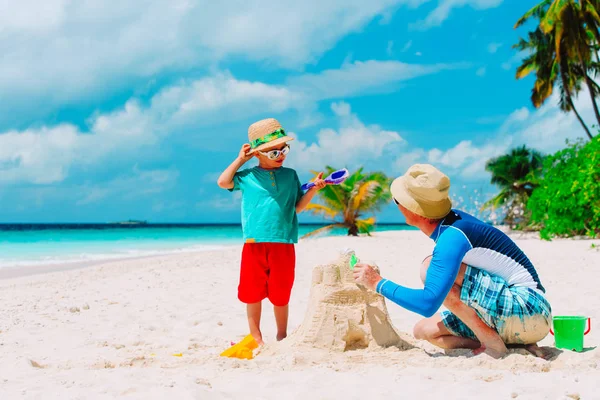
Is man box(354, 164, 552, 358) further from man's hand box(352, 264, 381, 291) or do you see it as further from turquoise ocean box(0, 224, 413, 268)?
turquoise ocean box(0, 224, 413, 268)

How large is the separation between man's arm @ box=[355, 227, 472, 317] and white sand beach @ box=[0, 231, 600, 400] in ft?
1.28

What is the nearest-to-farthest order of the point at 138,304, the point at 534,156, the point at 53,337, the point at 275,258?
the point at 275,258 → the point at 53,337 → the point at 138,304 → the point at 534,156

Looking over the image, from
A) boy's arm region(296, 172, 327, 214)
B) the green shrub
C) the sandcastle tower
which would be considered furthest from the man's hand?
the green shrub

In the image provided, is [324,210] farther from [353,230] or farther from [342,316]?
[342,316]

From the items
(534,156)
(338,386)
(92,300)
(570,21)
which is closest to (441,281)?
(338,386)

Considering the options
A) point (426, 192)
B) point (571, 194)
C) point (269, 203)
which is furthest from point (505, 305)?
point (571, 194)

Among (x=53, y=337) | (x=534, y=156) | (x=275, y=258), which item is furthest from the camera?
(x=534, y=156)

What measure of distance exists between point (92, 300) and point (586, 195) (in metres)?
11.9

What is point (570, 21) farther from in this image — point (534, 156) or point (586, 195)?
point (586, 195)

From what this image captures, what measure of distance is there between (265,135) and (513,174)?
22471 millimetres

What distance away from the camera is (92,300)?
676 centimetres

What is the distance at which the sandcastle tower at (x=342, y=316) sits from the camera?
347cm

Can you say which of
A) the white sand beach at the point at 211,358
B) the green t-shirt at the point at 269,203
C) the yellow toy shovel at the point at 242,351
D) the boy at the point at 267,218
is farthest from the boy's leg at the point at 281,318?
the green t-shirt at the point at 269,203

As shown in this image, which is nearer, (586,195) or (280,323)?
(280,323)
